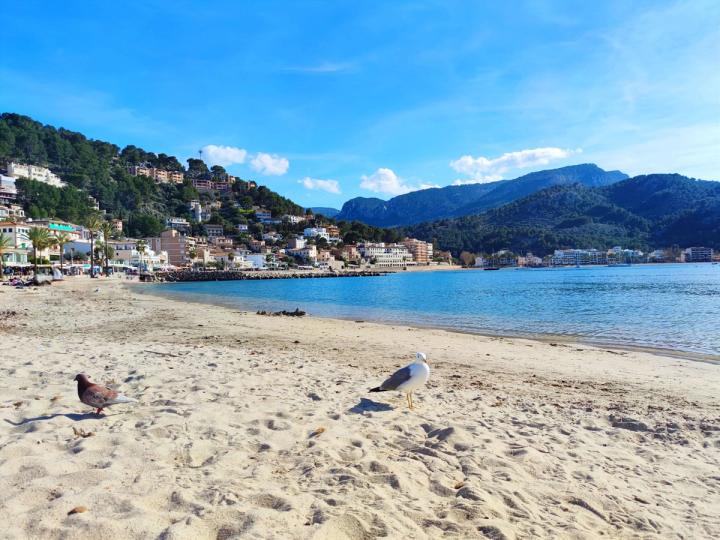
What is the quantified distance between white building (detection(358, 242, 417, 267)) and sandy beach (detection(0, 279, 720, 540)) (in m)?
141

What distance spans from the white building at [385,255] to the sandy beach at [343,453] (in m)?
141

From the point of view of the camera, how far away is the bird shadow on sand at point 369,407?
570 cm

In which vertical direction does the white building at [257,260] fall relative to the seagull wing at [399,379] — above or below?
above

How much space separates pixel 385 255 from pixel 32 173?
99720mm

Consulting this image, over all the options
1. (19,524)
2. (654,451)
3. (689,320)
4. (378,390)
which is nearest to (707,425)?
(654,451)

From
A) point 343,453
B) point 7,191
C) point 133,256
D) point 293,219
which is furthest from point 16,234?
point 293,219

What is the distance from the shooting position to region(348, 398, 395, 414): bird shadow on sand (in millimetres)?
5702

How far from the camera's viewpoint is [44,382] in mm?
6320

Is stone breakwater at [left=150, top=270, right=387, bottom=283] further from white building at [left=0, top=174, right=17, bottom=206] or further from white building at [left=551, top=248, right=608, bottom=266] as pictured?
white building at [left=551, top=248, right=608, bottom=266]

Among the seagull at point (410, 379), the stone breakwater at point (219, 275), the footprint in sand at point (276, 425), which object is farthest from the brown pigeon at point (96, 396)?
the stone breakwater at point (219, 275)

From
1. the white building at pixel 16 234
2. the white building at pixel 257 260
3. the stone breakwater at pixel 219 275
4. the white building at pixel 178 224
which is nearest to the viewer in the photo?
the white building at pixel 16 234

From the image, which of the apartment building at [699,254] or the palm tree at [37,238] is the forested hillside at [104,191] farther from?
the apartment building at [699,254]

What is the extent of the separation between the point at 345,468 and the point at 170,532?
1.47 metres

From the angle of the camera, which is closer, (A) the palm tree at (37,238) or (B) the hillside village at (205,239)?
(A) the palm tree at (37,238)
